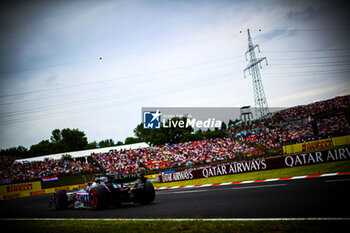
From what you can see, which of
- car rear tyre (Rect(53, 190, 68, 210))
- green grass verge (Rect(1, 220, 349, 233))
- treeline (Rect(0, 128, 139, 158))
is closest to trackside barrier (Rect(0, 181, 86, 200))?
car rear tyre (Rect(53, 190, 68, 210))

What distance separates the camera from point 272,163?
1703cm

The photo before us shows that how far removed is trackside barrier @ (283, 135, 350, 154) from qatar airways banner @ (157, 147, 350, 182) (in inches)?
560

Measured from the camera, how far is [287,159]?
16344 millimetres

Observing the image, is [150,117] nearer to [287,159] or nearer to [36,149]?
[287,159]

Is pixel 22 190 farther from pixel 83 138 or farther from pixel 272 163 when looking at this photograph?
pixel 83 138

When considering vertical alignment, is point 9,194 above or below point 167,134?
below

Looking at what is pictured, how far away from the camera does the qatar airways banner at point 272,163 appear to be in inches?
571

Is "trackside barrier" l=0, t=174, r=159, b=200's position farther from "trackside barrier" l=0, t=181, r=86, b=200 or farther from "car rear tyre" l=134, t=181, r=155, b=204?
"car rear tyre" l=134, t=181, r=155, b=204

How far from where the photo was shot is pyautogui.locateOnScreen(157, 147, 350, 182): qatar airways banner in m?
14.5

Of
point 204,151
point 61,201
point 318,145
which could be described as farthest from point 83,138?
point 61,201

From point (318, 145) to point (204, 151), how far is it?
16.8 metres

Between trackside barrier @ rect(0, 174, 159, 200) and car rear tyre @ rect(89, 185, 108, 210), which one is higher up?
car rear tyre @ rect(89, 185, 108, 210)

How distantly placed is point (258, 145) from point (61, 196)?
3472cm

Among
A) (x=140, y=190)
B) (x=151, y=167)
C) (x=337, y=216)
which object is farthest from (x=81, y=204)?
(x=151, y=167)
